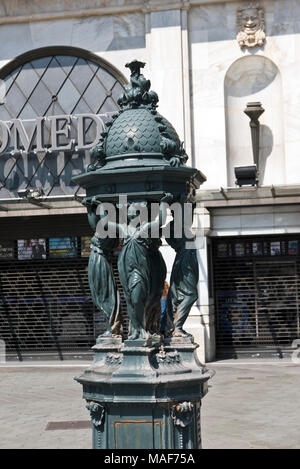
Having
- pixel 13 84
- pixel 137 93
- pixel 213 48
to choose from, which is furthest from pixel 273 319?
pixel 137 93

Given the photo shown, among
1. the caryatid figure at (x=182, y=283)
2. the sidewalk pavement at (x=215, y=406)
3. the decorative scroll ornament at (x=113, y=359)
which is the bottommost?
the sidewalk pavement at (x=215, y=406)

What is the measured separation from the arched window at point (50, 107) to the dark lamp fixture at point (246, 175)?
398cm

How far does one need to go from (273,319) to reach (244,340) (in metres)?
0.98

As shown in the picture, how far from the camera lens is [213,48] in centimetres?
2089

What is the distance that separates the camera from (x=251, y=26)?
20.7m

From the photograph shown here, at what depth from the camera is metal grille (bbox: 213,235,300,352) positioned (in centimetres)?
2127

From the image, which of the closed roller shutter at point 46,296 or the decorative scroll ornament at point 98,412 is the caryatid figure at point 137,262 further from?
the closed roller shutter at point 46,296

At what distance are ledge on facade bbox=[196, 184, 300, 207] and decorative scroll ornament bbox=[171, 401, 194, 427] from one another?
1277 cm

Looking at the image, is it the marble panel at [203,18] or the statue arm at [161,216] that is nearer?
Answer: the statue arm at [161,216]

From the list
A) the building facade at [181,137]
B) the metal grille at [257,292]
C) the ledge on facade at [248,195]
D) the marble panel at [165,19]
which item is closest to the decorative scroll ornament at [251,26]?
the building facade at [181,137]

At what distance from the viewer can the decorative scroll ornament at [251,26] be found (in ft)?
67.5

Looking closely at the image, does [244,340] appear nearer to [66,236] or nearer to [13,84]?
[66,236]

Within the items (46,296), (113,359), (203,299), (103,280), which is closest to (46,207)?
(46,296)

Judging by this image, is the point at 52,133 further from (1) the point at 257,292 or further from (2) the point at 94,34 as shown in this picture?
(1) the point at 257,292
